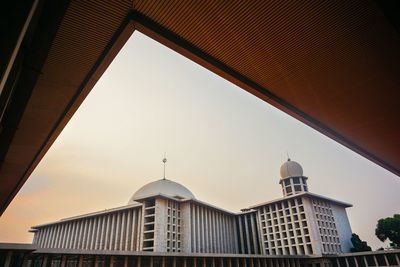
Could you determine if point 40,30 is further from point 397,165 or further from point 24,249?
point 24,249

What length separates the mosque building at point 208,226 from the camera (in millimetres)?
41000

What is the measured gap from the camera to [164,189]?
159 ft

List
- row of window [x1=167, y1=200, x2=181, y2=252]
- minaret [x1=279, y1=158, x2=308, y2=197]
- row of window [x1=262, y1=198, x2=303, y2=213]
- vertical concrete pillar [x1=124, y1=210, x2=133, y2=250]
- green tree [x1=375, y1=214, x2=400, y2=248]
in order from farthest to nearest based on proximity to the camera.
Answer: minaret [x1=279, y1=158, x2=308, y2=197] < row of window [x1=262, y1=198, x2=303, y2=213] < green tree [x1=375, y1=214, x2=400, y2=248] < vertical concrete pillar [x1=124, y1=210, x2=133, y2=250] < row of window [x1=167, y1=200, x2=181, y2=252]

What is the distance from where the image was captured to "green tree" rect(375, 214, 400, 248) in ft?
146

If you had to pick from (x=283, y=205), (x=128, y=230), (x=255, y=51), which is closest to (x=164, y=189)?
(x=128, y=230)

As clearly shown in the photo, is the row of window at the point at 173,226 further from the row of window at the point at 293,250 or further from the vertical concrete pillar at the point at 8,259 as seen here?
the vertical concrete pillar at the point at 8,259

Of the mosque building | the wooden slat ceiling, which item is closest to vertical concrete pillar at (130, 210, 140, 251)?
the mosque building

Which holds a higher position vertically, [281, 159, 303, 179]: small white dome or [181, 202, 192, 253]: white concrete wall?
[281, 159, 303, 179]: small white dome

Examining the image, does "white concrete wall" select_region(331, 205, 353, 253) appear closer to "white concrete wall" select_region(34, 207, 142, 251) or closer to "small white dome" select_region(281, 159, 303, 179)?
"small white dome" select_region(281, 159, 303, 179)

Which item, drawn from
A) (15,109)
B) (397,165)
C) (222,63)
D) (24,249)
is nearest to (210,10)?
(222,63)

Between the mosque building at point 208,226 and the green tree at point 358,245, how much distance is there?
124 centimetres

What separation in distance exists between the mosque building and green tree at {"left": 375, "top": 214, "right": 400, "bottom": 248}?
6.36 metres

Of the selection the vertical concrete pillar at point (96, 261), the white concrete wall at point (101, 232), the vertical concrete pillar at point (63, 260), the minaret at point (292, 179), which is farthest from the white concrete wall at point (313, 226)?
the vertical concrete pillar at point (63, 260)

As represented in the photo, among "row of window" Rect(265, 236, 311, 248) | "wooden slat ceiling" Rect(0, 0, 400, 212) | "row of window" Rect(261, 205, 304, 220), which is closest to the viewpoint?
"wooden slat ceiling" Rect(0, 0, 400, 212)
